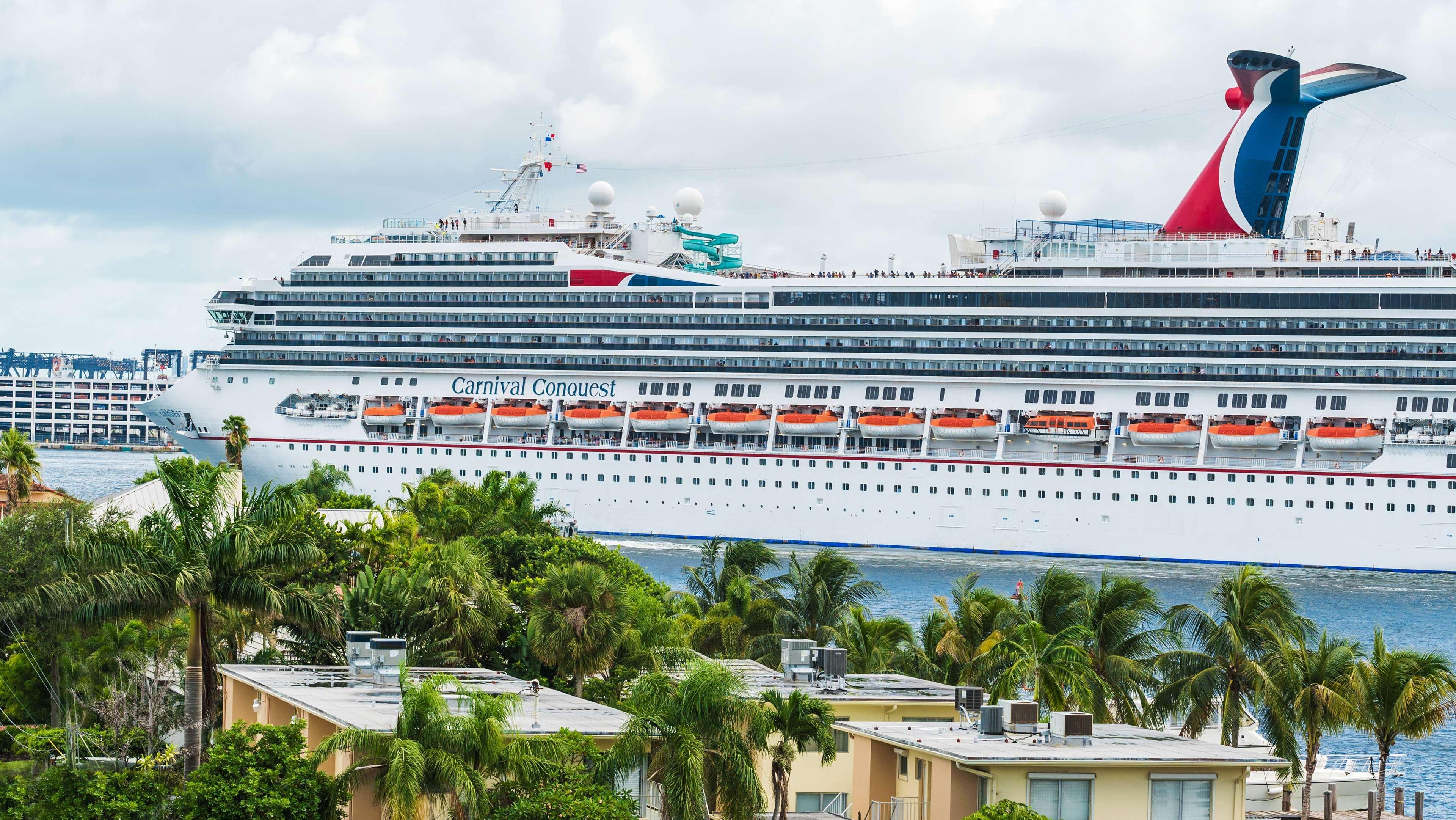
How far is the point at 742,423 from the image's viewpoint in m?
68.0

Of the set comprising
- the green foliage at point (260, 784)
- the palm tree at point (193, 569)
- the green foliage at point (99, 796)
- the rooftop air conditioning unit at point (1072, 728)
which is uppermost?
the palm tree at point (193, 569)

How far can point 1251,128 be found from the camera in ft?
223

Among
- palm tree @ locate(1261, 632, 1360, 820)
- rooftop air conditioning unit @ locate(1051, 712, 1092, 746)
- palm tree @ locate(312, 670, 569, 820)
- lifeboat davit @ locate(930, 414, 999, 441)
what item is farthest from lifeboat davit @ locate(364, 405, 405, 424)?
rooftop air conditioning unit @ locate(1051, 712, 1092, 746)

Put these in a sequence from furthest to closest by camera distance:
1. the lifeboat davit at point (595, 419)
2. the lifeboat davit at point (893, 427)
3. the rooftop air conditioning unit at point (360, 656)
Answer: the lifeboat davit at point (595, 419) → the lifeboat davit at point (893, 427) → the rooftop air conditioning unit at point (360, 656)

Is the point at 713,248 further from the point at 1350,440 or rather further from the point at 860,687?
the point at 860,687

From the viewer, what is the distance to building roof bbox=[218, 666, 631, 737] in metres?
Result: 17.9

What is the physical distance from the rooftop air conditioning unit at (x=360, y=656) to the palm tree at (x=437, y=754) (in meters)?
3.94

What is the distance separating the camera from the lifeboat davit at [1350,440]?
6028 cm

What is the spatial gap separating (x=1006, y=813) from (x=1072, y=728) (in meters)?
2.20

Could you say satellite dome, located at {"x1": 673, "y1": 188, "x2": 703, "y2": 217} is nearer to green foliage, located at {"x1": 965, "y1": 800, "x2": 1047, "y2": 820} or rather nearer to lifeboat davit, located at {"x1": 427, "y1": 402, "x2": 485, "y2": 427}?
lifeboat davit, located at {"x1": 427, "y1": 402, "x2": 485, "y2": 427}

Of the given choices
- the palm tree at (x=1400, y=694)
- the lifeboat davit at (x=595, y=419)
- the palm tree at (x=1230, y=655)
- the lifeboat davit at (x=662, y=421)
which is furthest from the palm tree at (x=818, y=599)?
the lifeboat davit at (x=595, y=419)

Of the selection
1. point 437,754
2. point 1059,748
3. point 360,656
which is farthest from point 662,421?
point 437,754

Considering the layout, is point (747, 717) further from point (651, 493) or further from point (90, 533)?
Answer: point (651, 493)

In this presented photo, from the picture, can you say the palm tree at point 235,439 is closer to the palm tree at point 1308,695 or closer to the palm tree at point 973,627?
the palm tree at point 973,627
